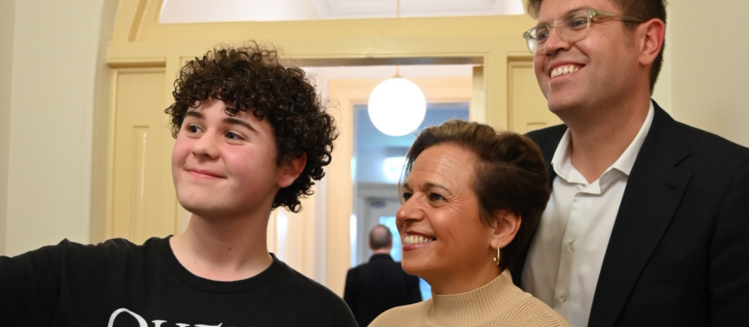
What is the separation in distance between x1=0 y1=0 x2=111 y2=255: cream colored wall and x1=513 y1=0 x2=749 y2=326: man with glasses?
2.52 meters

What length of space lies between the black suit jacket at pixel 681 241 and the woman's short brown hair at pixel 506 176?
8.5 inches

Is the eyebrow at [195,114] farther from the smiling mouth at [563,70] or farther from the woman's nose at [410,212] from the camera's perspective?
the smiling mouth at [563,70]

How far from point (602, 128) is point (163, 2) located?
2831 mm

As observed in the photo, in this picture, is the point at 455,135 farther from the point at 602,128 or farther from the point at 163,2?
the point at 163,2

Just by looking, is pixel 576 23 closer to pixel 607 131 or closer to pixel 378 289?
pixel 607 131

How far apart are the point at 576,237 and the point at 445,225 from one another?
44 cm

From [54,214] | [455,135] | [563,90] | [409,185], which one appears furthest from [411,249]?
[54,214]

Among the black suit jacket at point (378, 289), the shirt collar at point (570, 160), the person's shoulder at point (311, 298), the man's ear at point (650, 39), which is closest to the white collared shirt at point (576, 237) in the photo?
the shirt collar at point (570, 160)

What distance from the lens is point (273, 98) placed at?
6.12 feet

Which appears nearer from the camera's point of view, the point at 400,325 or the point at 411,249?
the point at 411,249

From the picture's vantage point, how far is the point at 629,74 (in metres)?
1.94

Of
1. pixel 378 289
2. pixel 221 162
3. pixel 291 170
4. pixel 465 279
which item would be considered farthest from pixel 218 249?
pixel 378 289

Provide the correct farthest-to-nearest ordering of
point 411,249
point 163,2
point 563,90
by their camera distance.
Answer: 1. point 163,2
2. point 563,90
3. point 411,249

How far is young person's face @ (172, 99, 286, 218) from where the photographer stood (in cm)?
169
